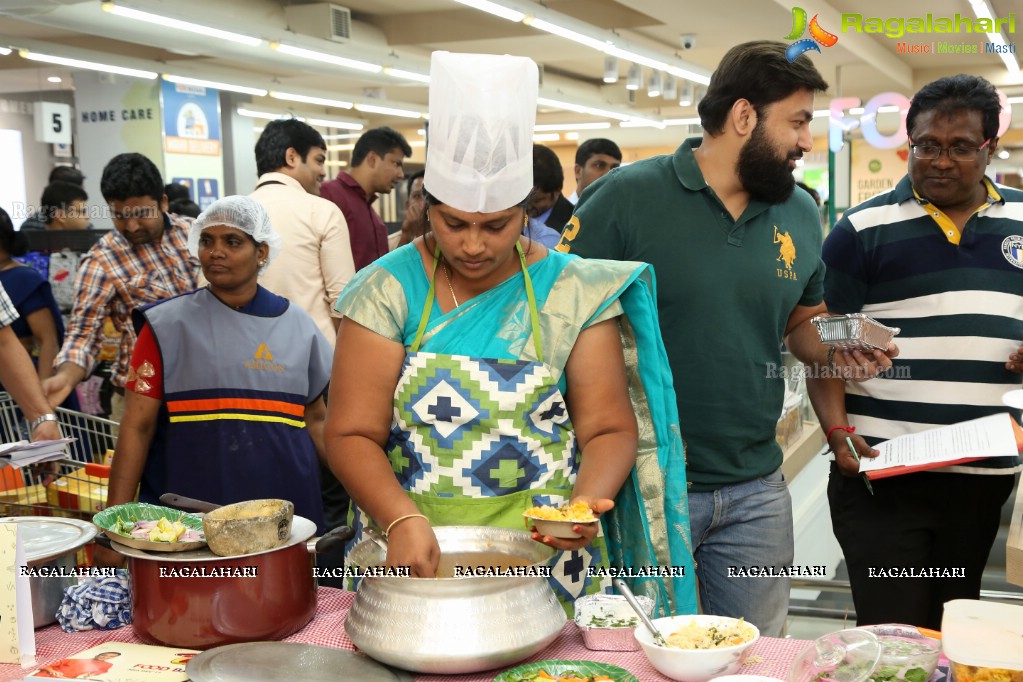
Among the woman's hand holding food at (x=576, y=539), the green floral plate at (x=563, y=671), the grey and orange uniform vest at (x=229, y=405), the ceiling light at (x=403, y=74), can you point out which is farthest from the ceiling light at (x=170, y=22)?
the green floral plate at (x=563, y=671)

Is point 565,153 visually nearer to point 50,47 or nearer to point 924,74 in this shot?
point 924,74

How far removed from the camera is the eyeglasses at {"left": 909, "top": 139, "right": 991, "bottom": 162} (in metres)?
2.41

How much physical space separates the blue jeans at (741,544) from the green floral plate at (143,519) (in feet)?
3.61

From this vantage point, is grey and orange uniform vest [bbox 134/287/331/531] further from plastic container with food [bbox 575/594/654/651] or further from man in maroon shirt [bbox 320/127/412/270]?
man in maroon shirt [bbox 320/127/412/270]

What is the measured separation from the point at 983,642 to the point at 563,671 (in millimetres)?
578

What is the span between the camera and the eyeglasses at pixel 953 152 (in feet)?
7.91

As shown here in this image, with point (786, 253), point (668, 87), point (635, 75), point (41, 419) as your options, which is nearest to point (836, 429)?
point (786, 253)

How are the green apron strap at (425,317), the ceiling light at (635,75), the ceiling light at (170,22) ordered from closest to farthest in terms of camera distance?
the green apron strap at (425,317)
the ceiling light at (170,22)
the ceiling light at (635,75)

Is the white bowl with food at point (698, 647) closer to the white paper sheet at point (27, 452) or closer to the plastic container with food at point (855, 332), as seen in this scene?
the plastic container with food at point (855, 332)

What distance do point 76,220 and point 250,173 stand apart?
7.39m

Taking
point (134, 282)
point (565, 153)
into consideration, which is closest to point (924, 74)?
point (565, 153)

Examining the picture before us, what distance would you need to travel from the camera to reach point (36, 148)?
1178 cm

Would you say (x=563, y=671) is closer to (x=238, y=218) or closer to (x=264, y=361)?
(x=264, y=361)

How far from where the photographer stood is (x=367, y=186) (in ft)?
16.6
